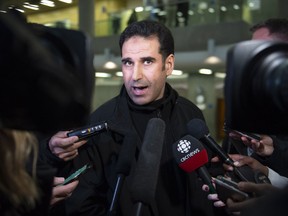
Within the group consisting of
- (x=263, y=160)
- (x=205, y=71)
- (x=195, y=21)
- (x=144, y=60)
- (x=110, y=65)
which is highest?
(x=195, y=21)

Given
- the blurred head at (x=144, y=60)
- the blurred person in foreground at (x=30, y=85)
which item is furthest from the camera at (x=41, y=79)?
the blurred head at (x=144, y=60)

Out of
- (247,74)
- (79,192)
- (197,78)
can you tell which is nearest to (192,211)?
(79,192)

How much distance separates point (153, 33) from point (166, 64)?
157mm

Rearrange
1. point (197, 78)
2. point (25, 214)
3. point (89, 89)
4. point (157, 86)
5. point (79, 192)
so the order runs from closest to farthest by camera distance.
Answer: point (89, 89) < point (25, 214) < point (79, 192) < point (157, 86) < point (197, 78)

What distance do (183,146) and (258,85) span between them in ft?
1.90

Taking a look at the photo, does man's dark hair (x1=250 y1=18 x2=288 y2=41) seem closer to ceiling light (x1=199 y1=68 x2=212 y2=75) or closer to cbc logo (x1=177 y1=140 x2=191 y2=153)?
cbc logo (x1=177 y1=140 x2=191 y2=153)

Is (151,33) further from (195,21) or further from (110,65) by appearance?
(110,65)

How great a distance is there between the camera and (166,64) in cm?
167

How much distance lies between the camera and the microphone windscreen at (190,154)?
118 centimetres

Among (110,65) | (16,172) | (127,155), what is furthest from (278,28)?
(110,65)

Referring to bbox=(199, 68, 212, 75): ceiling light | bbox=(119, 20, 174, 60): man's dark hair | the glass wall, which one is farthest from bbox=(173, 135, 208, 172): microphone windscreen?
bbox=(199, 68, 212, 75): ceiling light

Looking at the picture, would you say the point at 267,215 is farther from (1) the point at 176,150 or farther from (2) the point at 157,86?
(2) the point at 157,86

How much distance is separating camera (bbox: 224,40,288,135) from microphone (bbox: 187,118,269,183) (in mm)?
408

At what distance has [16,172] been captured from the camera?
0.76m
